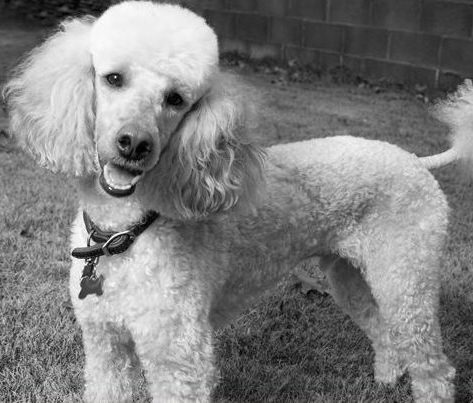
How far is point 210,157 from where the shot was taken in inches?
92.4

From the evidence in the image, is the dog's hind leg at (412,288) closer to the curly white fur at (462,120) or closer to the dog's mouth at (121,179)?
the curly white fur at (462,120)

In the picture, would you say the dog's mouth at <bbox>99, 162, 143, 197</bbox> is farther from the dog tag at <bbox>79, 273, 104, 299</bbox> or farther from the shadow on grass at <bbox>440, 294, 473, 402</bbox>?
the shadow on grass at <bbox>440, 294, 473, 402</bbox>

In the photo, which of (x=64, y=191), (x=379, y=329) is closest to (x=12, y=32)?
(x=64, y=191)

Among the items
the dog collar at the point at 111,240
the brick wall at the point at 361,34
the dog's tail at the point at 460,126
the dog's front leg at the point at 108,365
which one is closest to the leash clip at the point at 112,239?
the dog collar at the point at 111,240

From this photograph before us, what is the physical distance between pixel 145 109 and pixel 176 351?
0.78m

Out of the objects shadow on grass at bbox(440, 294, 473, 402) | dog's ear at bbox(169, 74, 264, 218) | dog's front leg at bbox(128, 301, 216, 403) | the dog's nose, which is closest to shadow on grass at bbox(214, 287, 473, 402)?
shadow on grass at bbox(440, 294, 473, 402)

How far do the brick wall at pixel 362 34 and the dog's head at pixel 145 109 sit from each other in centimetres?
615

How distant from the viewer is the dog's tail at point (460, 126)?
3242mm

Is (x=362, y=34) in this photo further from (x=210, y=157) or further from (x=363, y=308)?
(x=210, y=157)

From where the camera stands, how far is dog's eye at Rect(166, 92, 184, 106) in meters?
2.26

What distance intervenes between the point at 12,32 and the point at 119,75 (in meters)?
8.16

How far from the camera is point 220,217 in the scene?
261 centimetres

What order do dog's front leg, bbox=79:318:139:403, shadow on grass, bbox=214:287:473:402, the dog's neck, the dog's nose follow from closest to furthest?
the dog's nose, the dog's neck, dog's front leg, bbox=79:318:139:403, shadow on grass, bbox=214:287:473:402

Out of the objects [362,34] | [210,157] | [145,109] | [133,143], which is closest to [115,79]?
[145,109]
